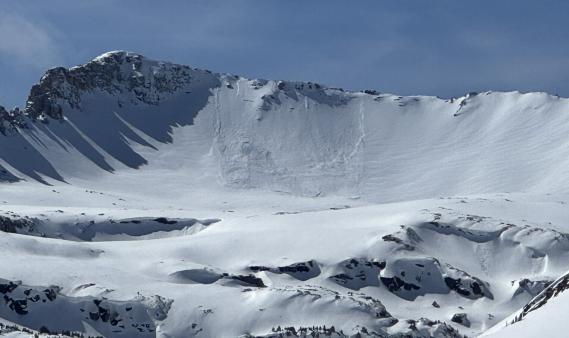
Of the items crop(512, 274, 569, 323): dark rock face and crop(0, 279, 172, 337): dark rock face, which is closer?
crop(512, 274, 569, 323): dark rock face

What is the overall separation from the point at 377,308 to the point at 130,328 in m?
44.7

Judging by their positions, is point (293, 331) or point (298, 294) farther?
point (298, 294)

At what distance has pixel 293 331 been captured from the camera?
17888cm

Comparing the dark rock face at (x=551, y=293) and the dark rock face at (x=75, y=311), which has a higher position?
the dark rock face at (x=551, y=293)

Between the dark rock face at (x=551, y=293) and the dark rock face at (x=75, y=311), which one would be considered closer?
the dark rock face at (x=551, y=293)

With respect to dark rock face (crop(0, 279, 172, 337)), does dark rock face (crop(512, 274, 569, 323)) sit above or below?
above

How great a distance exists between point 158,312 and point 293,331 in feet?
82.3

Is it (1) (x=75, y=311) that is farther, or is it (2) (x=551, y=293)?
(1) (x=75, y=311)

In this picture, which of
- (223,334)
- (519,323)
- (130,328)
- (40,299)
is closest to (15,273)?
(40,299)

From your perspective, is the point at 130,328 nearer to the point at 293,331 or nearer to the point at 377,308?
the point at 293,331

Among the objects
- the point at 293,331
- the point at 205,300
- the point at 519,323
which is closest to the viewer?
the point at 519,323

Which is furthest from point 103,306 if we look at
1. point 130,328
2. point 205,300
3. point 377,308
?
point 377,308

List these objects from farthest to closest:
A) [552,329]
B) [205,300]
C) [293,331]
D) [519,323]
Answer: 1. [205,300]
2. [293,331]
3. [519,323]
4. [552,329]

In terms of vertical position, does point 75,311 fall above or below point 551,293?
below
